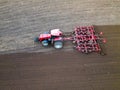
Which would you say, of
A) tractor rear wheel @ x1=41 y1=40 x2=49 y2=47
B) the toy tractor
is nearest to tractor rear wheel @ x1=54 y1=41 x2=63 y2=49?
the toy tractor

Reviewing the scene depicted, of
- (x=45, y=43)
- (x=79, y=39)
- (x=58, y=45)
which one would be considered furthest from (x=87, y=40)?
(x=45, y=43)

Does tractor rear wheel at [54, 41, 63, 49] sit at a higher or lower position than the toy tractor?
lower

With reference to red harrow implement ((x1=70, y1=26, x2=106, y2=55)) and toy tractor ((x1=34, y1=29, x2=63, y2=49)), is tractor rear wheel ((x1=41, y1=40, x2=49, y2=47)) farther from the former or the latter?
red harrow implement ((x1=70, y1=26, x2=106, y2=55))

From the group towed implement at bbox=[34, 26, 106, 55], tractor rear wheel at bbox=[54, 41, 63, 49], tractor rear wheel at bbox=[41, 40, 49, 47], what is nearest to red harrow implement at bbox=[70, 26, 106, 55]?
towed implement at bbox=[34, 26, 106, 55]

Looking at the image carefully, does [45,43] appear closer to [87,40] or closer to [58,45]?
[58,45]

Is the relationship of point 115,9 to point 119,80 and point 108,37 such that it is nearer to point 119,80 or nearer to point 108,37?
point 108,37

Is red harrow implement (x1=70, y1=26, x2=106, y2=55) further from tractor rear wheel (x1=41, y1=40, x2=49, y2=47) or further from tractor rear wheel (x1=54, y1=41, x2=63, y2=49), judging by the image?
tractor rear wheel (x1=41, y1=40, x2=49, y2=47)

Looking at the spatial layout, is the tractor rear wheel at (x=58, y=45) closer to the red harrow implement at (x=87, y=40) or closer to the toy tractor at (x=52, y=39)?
the toy tractor at (x=52, y=39)

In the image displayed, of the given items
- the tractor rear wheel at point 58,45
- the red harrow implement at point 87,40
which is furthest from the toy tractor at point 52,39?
the red harrow implement at point 87,40
